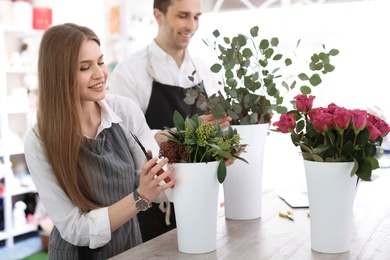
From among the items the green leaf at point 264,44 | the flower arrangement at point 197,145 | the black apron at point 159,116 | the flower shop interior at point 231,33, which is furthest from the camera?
the flower shop interior at point 231,33

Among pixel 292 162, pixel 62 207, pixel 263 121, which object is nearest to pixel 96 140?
pixel 62 207

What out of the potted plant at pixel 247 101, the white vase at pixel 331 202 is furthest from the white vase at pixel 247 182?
the white vase at pixel 331 202

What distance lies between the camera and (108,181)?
5.69 feet

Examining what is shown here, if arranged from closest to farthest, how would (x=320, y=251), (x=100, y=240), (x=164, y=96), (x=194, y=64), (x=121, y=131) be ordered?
1. (x=320, y=251)
2. (x=100, y=240)
3. (x=121, y=131)
4. (x=164, y=96)
5. (x=194, y=64)

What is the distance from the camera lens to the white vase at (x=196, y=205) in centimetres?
133

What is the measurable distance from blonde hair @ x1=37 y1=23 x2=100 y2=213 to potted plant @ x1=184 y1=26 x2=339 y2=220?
40cm

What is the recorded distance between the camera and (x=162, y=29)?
2.56 meters

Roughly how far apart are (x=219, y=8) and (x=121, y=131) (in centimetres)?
226

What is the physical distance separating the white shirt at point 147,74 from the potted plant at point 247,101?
2.65 ft

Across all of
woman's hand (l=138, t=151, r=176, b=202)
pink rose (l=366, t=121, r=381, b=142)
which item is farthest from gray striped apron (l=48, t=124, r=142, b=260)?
pink rose (l=366, t=121, r=381, b=142)

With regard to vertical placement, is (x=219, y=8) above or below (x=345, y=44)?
above

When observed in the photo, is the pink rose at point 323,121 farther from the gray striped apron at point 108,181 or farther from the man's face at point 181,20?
the man's face at point 181,20

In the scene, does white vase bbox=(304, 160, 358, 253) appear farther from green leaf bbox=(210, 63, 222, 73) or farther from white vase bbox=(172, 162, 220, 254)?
green leaf bbox=(210, 63, 222, 73)

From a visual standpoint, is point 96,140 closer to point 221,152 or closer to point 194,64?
point 221,152
